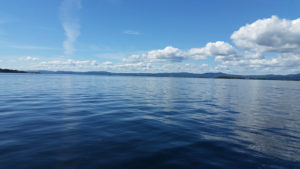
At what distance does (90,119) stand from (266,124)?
48.8 ft

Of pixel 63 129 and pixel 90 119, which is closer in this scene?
pixel 63 129

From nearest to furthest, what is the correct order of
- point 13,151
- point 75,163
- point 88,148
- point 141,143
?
point 75,163
point 13,151
point 88,148
point 141,143

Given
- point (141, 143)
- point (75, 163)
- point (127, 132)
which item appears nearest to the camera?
point (75, 163)

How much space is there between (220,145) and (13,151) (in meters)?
10.3

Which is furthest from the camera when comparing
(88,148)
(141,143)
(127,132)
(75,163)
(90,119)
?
(90,119)

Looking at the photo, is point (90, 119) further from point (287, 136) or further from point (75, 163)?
point (287, 136)

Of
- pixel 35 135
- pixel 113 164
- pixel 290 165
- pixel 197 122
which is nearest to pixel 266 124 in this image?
pixel 197 122

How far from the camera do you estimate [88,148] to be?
24.9ft

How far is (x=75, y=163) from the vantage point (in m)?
6.22

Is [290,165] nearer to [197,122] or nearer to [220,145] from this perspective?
[220,145]

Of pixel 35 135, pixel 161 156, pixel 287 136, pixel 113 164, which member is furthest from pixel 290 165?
pixel 35 135

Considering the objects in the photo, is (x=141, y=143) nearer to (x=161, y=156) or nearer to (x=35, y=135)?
(x=161, y=156)

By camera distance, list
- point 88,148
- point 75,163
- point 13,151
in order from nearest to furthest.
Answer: point 75,163 → point 13,151 → point 88,148

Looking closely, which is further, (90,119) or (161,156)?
(90,119)
